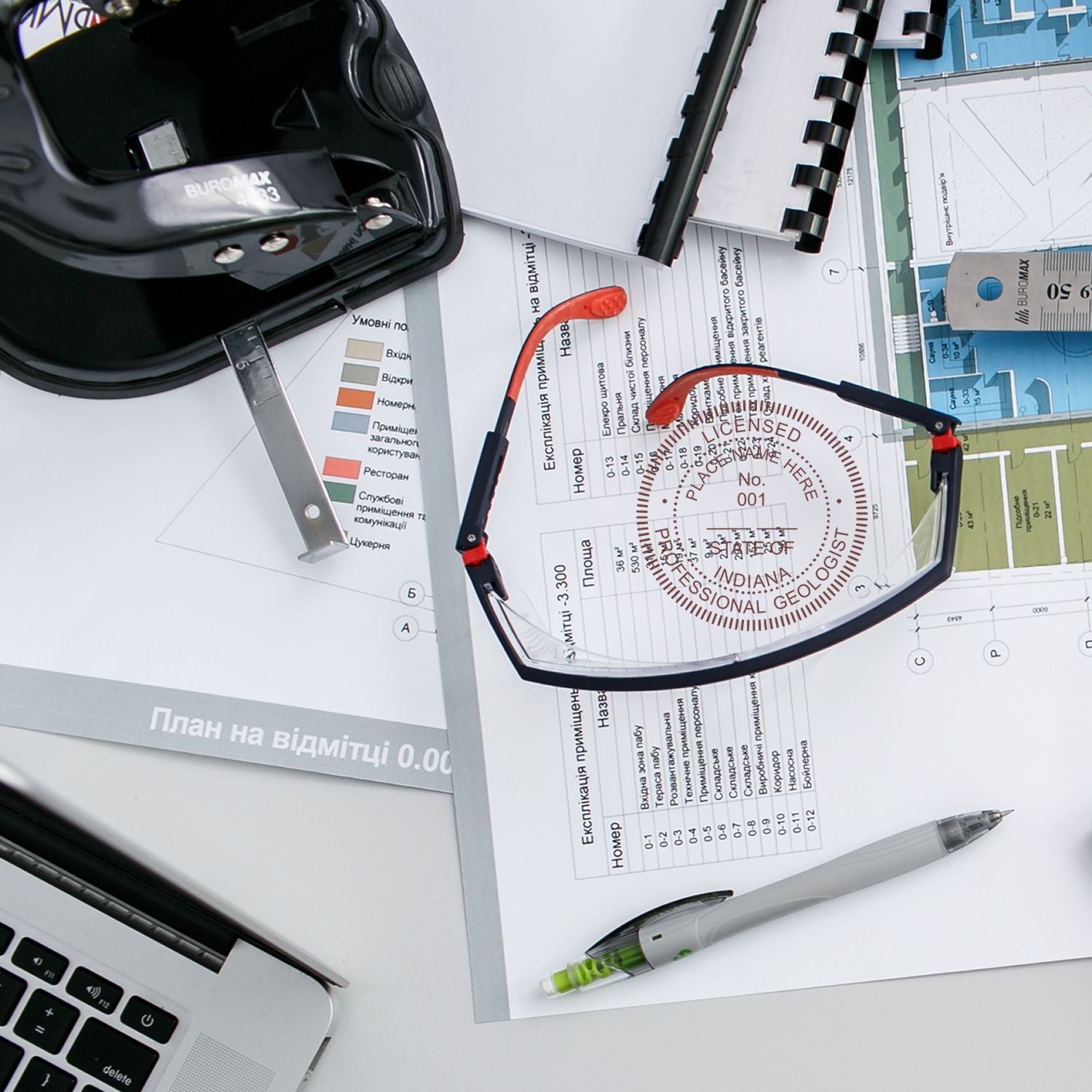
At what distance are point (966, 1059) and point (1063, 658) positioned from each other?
0.20 m

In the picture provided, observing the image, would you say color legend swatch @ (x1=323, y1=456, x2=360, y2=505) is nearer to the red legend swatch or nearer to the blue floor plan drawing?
the red legend swatch

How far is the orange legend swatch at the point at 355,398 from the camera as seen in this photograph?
0.54m

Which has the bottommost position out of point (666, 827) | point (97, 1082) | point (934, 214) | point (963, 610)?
point (97, 1082)

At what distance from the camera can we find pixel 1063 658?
527 mm

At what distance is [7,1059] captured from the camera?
0.48m

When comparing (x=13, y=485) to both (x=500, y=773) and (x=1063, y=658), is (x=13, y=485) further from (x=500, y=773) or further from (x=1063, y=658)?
(x=1063, y=658)

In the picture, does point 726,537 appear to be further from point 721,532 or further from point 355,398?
point 355,398

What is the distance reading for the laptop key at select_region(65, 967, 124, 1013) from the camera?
1.62 feet

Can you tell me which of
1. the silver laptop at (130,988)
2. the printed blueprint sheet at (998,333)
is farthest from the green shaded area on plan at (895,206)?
the silver laptop at (130,988)

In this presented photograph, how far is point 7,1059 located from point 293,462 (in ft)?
1.00

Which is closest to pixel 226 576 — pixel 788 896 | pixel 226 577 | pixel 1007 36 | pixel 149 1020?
pixel 226 577

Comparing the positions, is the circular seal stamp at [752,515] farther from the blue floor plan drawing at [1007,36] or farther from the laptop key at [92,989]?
the laptop key at [92,989]

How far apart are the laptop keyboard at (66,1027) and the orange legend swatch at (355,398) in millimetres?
294

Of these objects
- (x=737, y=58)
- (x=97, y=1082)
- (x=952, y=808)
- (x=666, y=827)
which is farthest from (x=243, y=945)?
(x=737, y=58)
